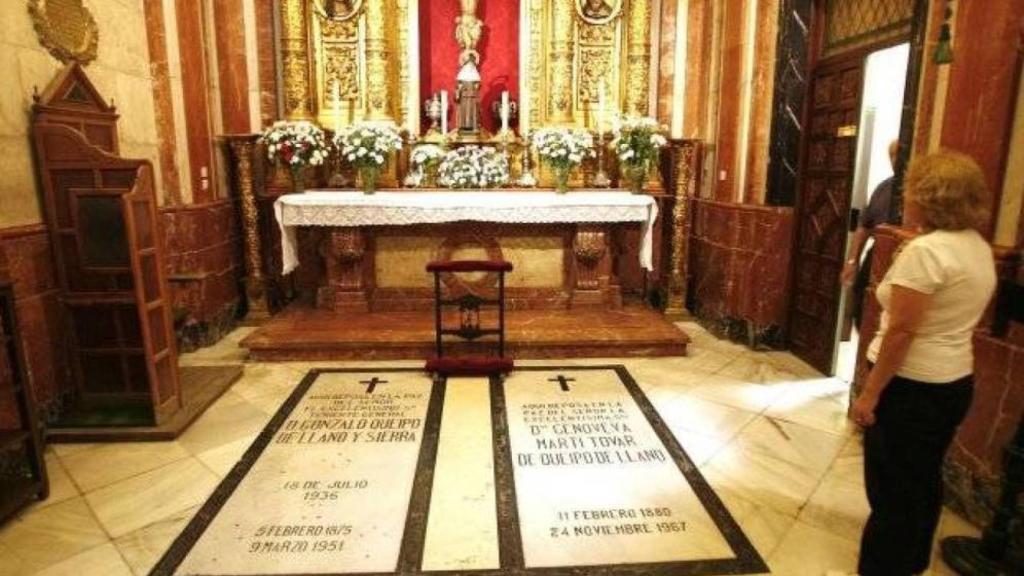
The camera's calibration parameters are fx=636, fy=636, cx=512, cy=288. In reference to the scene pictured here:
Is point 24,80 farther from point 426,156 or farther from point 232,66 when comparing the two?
point 426,156

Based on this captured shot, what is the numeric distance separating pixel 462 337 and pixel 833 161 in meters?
3.48

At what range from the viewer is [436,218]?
20.6 ft

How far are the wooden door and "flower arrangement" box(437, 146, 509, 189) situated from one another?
3124 millimetres

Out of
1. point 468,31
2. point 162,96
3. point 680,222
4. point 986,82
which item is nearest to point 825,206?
point 680,222

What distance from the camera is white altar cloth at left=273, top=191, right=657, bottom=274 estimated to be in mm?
6250

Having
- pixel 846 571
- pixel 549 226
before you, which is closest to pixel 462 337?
pixel 549 226

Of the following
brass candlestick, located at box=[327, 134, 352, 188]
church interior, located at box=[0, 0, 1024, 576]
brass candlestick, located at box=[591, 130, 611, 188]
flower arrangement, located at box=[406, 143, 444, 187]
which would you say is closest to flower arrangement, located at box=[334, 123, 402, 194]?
church interior, located at box=[0, 0, 1024, 576]

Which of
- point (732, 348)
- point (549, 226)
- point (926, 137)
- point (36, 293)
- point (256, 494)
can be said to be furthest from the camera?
point (549, 226)

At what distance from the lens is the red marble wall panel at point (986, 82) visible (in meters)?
3.11

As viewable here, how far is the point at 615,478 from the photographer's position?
3.62m

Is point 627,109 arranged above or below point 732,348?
above

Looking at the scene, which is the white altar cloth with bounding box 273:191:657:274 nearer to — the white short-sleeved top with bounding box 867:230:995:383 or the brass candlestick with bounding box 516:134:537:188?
the brass candlestick with bounding box 516:134:537:188

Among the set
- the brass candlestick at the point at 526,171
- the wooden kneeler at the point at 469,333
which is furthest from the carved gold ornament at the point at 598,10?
the wooden kneeler at the point at 469,333

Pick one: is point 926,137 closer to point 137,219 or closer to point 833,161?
point 833,161
